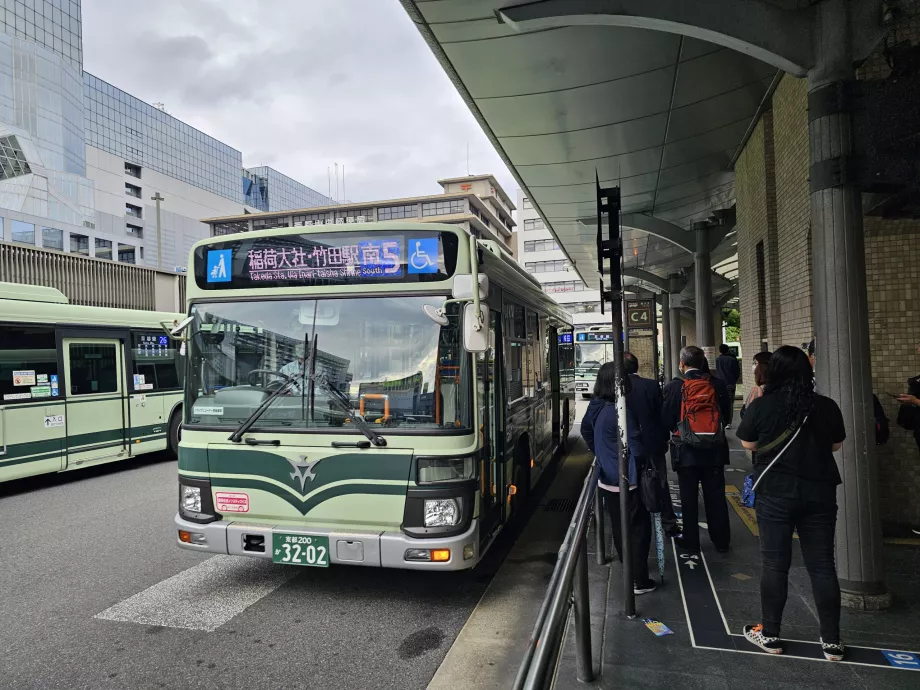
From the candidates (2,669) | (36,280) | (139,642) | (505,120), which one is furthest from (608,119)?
(36,280)

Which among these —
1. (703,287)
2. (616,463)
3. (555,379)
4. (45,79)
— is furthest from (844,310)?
(45,79)

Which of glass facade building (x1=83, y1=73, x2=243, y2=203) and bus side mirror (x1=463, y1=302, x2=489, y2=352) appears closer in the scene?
bus side mirror (x1=463, y1=302, x2=489, y2=352)

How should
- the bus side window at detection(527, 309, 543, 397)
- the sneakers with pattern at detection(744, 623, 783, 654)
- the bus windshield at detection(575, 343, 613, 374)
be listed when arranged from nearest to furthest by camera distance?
the sneakers with pattern at detection(744, 623, 783, 654), the bus side window at detection(527, 309, 543, 397), the bus windshield at detection(575, 343, 613, 374)

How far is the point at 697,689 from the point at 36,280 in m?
20.5

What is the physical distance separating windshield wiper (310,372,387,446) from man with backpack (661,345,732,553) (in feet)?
9.11

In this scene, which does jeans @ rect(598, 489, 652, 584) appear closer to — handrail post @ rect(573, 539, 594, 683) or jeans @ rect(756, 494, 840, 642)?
jeans @ rect(756, 494, 840, 642)

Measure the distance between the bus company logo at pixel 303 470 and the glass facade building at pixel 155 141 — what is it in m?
77.0

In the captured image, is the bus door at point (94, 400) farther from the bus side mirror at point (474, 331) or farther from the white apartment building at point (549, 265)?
the white apartment building at point (549, 265)

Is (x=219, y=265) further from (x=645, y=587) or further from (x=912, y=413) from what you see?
(x=912, y=413)

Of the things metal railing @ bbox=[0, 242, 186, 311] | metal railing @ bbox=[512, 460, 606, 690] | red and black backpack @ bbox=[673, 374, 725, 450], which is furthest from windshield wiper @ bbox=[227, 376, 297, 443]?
metal railing @ bbox=[0, 242, 186, 311]

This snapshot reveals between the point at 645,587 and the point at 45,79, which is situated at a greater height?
the point at 45,79

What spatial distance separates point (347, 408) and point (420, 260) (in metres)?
1.24

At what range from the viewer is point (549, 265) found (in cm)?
7919

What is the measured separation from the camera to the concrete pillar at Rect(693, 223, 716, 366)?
1617cm
